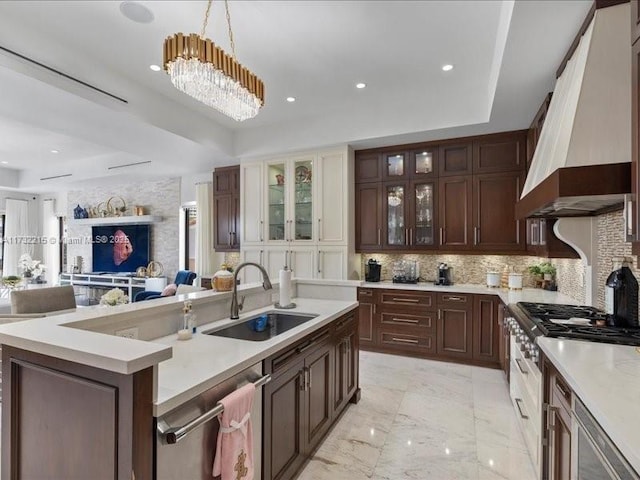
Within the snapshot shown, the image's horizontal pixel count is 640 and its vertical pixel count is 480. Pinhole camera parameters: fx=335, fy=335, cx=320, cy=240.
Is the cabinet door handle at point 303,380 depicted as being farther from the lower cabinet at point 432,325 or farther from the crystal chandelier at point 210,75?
the lower cabinet at point 432,325

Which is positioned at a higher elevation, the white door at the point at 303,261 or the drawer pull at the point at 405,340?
the white door at the point at 303,261

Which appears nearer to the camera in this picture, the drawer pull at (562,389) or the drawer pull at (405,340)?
the drawer pull at (562,389)

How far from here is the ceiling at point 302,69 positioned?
2477mm

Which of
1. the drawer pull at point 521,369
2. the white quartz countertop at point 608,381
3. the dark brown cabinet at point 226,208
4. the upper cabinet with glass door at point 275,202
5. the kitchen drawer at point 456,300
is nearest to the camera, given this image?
the white quartz countertop at point 608,381

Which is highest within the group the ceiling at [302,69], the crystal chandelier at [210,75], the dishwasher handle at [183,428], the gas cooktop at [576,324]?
the ceiling at [302,69]

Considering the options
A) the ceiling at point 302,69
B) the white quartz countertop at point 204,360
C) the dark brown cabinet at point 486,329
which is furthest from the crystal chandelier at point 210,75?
the dark brown cabinet at point 486,329

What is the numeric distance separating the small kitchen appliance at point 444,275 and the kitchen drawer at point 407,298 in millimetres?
389

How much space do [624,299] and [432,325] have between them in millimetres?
2307

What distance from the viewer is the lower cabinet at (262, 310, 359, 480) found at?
1.76 metres

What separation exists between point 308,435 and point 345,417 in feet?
2.55

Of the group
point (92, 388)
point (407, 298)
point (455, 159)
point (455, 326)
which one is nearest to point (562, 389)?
point (92, 388)

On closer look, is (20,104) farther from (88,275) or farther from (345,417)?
(88,275)

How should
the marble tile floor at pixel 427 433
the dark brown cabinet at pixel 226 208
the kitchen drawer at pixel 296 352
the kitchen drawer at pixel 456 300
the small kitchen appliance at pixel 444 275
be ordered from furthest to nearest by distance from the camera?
the dark brown cabinet at pixel 226 208 → the small kitchen appliance at pixel 444 275 → the kitchen drawer at pixel 456 300 → the marble tile floor at pixel 427 433 → the kitchen drawer at pixel 296 352

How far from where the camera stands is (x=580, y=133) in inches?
68.5
